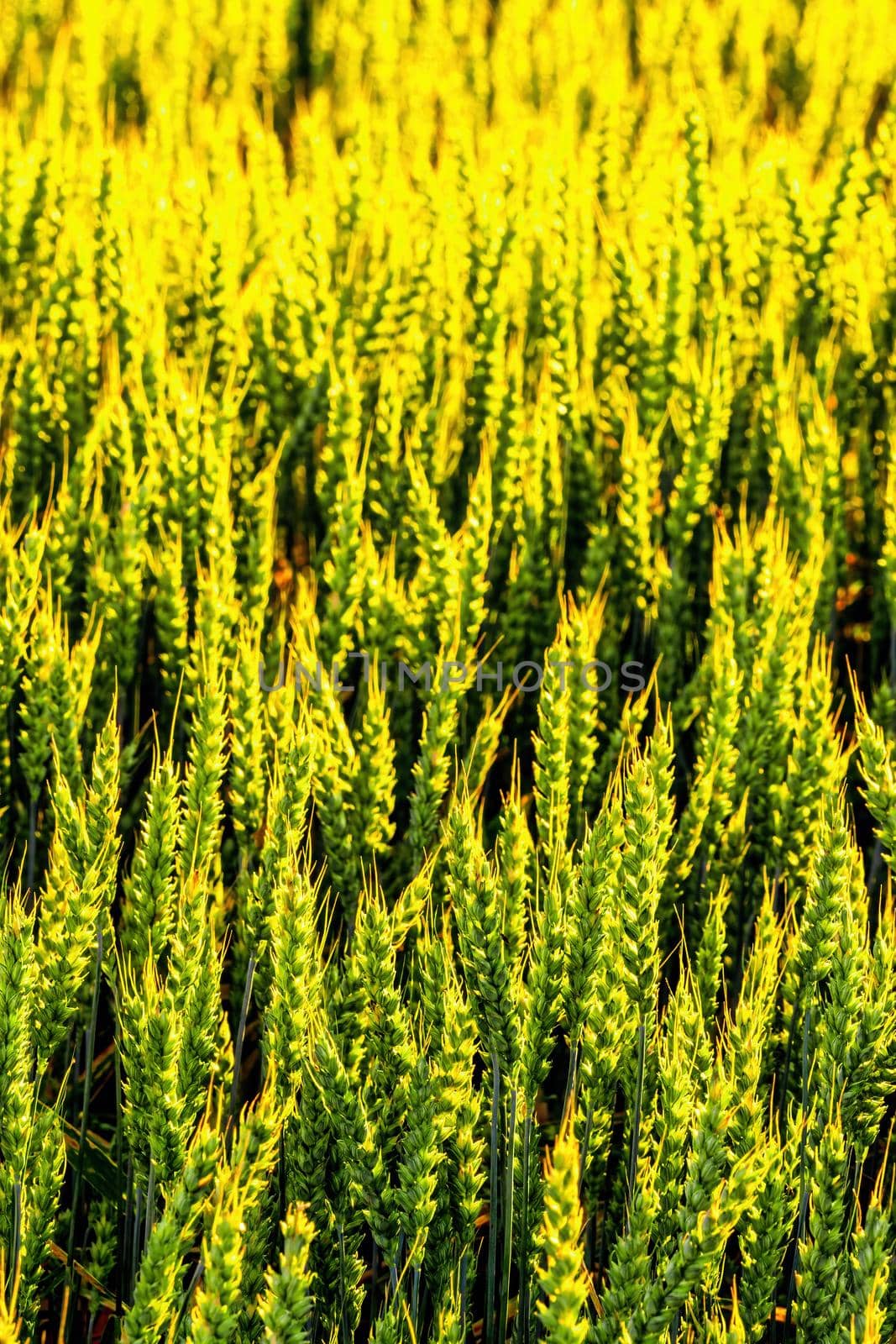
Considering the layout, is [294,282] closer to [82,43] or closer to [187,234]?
[187,234]

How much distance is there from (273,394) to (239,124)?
1904 millimetres

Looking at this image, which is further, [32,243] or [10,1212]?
[32,243]

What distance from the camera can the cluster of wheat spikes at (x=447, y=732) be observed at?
4.66 ft

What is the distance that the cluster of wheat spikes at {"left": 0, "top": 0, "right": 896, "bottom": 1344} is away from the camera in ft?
4.66

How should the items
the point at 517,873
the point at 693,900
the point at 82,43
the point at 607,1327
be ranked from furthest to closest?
Result: the point at 82,43 → the point at 693,900 → the point at 517,873 → the point at 607,1327

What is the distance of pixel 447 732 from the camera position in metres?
1.90

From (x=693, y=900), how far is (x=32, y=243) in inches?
74.2

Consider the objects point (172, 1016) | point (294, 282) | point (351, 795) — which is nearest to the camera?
point (172, 1016)

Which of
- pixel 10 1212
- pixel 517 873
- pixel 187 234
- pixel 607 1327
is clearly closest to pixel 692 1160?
pixel 607 1327

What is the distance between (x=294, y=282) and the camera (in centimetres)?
256

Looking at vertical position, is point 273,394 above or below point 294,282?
below

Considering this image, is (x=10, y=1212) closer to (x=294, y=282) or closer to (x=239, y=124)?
A: (x=294, y=282)

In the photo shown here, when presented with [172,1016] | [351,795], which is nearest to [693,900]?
[351,795]

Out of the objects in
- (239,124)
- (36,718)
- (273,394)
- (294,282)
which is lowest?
(36,718)
